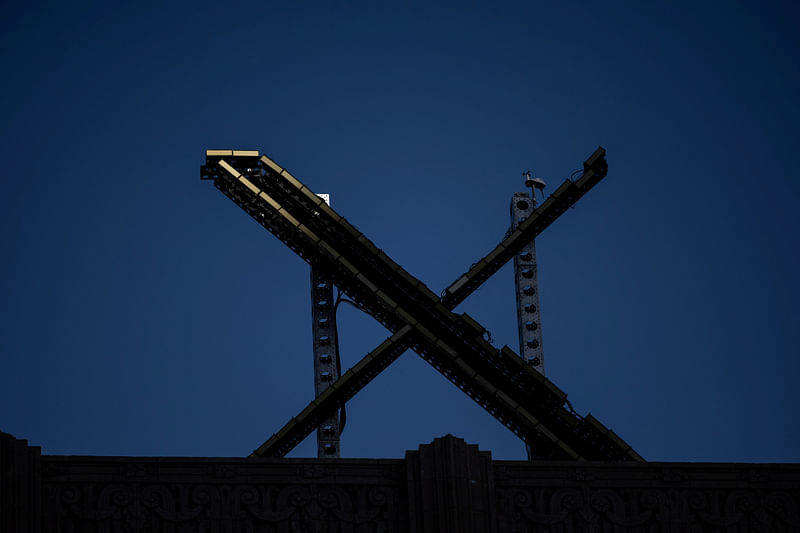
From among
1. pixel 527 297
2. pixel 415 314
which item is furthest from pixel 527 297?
pixel 415 314

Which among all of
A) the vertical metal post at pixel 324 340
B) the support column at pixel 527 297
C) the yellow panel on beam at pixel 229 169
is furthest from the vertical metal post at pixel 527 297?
the yellow panel on beam at pixel 229 169

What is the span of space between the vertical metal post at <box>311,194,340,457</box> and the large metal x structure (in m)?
0.24

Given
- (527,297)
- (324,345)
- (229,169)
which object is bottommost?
(324,345)

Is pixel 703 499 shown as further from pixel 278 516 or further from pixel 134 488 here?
pixel 134 488

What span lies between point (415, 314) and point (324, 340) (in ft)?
6.60

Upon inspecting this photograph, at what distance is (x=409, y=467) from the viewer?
22.6 meters

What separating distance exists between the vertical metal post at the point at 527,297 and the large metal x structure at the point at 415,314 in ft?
1.57

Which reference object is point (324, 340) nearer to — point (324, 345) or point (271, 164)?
point (324, 345)

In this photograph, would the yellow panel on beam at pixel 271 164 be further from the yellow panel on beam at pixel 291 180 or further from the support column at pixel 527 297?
the support column at pixel 527 297

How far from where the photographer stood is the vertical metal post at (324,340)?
3219 centimetres

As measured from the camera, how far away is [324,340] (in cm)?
3328

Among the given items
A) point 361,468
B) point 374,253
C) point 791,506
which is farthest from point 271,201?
point 791,506

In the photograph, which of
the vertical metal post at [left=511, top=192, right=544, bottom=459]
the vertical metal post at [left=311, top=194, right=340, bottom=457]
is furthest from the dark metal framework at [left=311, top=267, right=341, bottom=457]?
the vertical metal post at [left=511, top=192, right=544, bottom=459]

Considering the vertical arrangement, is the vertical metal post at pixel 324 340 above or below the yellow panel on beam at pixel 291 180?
below
